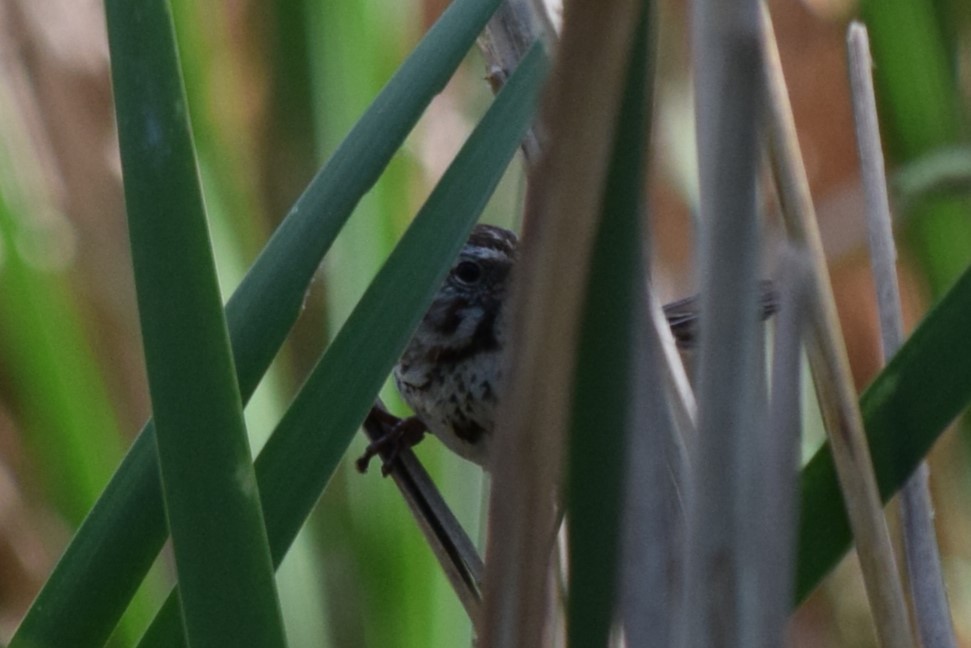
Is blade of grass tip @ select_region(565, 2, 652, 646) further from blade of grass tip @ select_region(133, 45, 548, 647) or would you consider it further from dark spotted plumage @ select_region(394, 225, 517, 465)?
dark spotted plumage @ select_region(394, 225, 517, 465)

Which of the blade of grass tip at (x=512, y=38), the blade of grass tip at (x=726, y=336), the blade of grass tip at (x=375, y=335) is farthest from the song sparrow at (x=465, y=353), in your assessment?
the blade of grass tip at (x=726, y=336)

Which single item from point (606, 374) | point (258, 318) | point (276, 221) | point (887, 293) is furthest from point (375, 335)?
point (276, 221)

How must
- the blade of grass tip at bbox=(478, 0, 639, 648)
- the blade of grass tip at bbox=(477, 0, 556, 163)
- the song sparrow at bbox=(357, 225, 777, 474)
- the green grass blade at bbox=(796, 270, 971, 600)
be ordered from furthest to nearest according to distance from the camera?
the song sparrow at bbox=(357, 225, 777, 474), the blade of grass tip at bbox=(477, 0, 556, 163), the green grass blade at bbox=(796, 270, 971, 600), the blade of grass tip at bbox=(478, 0, 639, 648)

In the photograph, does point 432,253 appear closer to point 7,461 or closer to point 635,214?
point 635,214

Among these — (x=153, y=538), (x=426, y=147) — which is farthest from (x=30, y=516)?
(x=153, y=538)

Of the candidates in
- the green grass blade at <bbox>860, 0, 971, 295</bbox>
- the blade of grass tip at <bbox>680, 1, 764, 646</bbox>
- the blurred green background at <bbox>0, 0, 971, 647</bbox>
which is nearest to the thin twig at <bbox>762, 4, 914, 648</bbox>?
the blade of grass tip at <bbox>680, 1, 764, 646</bbox>

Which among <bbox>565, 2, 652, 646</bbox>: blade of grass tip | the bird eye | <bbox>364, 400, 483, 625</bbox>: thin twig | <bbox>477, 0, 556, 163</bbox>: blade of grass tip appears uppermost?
<bbox>477, 0, 556, 163</bbox>: blade of grass tip
